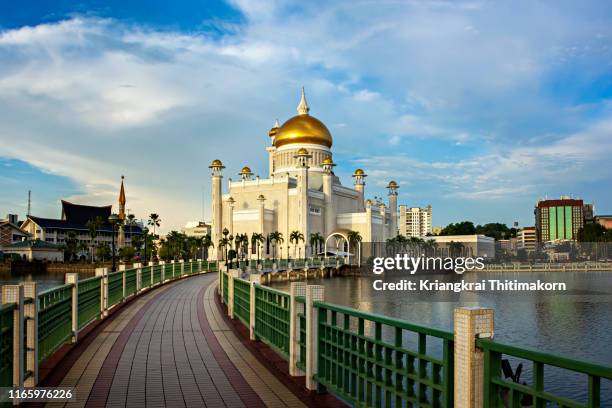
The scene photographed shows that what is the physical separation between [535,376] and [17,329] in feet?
17.2

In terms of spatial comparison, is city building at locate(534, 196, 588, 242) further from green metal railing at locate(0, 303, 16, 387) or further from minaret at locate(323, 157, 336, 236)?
green metal railing at locate(0, 303, 16, 387)

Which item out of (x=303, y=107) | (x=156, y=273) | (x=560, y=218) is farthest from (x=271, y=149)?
(x=560, y=218)

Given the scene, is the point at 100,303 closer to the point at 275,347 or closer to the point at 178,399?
the point at 275,347

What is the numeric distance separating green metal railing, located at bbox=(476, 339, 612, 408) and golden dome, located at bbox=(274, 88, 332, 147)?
72985 millimetres

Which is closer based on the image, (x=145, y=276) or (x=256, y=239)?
(x=145, y=276)

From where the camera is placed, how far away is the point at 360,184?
272 feet

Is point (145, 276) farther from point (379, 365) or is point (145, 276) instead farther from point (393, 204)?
point (393, 204)

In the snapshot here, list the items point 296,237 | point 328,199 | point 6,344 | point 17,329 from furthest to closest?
point 328,199, point 296,237, point 17,329, point 6,344

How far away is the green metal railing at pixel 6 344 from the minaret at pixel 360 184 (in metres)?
76.4

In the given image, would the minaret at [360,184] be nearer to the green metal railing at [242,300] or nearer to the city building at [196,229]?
the city building at [196,229]

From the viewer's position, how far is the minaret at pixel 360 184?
8188 centimetres

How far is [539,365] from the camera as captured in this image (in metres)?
3.50

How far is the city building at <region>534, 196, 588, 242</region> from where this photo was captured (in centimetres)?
17888

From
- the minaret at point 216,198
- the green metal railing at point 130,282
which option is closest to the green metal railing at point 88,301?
the green metal railing at point 130,282
